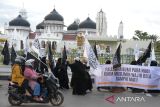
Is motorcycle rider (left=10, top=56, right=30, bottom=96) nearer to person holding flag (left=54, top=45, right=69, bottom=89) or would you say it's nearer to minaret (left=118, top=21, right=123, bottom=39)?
person holding flag (left=54, top=45, right=69, bottom=89)

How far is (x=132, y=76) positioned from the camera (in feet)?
55.6

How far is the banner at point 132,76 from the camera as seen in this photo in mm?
16844

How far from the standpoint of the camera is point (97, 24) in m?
113

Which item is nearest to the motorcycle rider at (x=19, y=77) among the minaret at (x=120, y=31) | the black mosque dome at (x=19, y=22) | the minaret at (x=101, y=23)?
the minaret at (x=120, y=31)

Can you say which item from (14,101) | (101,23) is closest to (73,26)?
(101,23)

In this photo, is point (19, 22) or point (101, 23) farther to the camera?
point (101, 23)

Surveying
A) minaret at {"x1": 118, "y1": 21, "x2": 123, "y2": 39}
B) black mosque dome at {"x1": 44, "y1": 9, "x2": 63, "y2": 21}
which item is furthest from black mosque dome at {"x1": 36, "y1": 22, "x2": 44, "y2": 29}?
minaret at {"x1": 118, "y1": 21, "x2": 123, "y2": 39}

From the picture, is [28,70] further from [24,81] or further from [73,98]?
[73,98]

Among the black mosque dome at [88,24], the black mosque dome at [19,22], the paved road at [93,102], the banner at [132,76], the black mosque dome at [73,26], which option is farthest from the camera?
the black mosque dome at [73,26]

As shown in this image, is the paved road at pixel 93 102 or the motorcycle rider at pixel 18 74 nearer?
the motorcycle rider at pixel 18 74

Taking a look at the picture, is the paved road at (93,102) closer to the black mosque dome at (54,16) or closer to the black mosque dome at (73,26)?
the black mosque dome at (54,16)

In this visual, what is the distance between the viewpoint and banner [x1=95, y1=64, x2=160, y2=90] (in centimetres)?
1684

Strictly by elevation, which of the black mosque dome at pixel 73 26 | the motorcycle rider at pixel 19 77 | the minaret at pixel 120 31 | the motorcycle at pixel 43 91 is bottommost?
the motorcycle at pixel 43 91

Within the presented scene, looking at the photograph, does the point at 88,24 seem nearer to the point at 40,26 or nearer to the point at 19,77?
the point at 40,26
